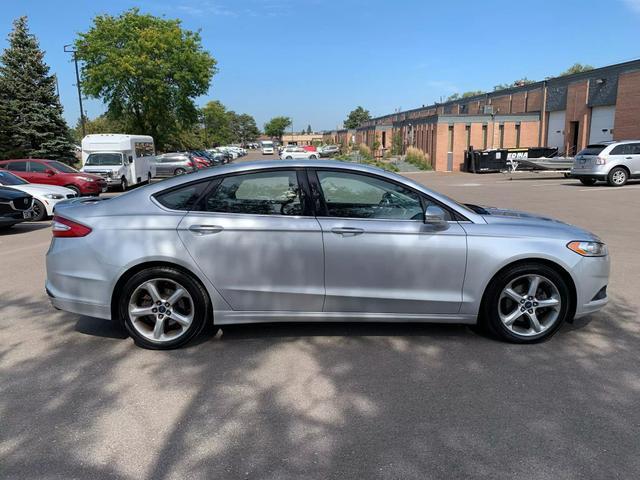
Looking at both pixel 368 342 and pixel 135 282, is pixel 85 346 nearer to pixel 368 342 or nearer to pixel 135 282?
pixel 135 282

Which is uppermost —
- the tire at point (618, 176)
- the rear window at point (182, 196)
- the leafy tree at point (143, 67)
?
the leafy tree at point (143, 67)

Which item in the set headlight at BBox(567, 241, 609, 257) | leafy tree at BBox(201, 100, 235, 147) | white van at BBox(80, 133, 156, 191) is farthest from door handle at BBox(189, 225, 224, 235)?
leafy tree at BBox(201, 100, 235, 147)

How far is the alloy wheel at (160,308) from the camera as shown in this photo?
447 cm

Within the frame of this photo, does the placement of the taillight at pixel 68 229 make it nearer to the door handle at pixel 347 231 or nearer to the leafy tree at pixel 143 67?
the door handle at pixel 347 231

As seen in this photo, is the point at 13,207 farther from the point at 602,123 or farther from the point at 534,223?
the point at 602,123

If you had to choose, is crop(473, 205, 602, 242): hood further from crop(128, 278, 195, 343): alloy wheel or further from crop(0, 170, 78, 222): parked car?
crop(0, 170, 78, 222): parked car

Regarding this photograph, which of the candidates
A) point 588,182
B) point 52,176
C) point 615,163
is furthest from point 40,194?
point 588,182

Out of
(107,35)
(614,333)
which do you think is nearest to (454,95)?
(107,35)

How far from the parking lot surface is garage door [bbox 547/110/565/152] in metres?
36.4

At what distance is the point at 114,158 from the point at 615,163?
67.8ft

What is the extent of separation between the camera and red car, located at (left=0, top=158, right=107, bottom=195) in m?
18.7

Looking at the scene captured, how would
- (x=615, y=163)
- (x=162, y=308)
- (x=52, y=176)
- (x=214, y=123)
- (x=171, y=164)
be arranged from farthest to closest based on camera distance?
(x=214, y=123)
(x=171, y=164)
(x=615, y=163)
(x=52, y=176)
(x=162, y=308)

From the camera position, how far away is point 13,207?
11.2m

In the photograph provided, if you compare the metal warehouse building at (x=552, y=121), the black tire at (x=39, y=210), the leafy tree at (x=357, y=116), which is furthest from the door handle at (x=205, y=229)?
the leafy tree at (x=357, y=116)
